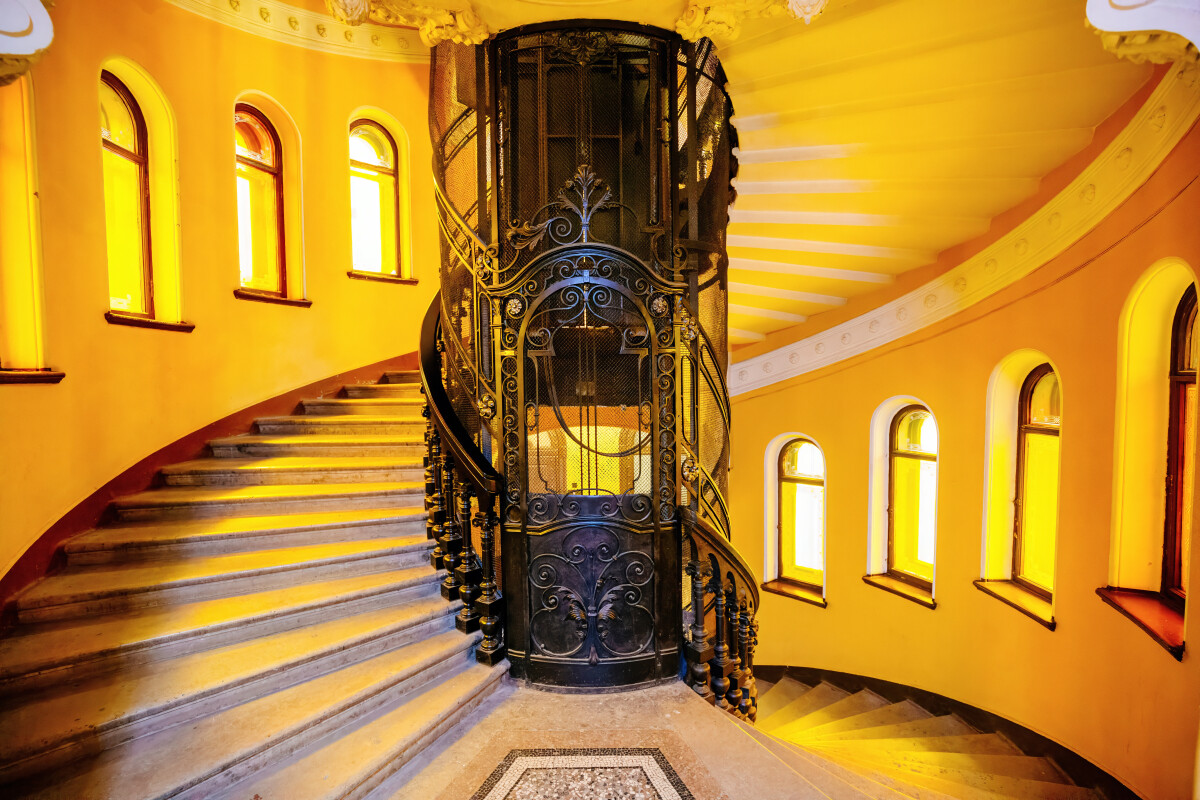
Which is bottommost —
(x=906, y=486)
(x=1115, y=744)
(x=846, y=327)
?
(x=1115, y=744)

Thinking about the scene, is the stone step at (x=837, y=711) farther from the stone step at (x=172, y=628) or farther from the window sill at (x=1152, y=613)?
the stone step at (x=172, y=628)

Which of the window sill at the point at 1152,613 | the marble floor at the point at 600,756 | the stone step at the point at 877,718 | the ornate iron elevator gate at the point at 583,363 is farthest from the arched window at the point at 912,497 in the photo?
the marble floor at the point at 600,756

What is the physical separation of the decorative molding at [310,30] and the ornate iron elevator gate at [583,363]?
8.50ft

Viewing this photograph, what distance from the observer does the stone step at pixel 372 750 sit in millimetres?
1822

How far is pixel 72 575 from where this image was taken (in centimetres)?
258

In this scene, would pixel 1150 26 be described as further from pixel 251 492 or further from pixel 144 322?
pixel 144 322

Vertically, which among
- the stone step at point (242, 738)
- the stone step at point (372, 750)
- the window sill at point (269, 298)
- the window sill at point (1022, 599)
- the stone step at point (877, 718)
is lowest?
the stone step at point (877, 718)

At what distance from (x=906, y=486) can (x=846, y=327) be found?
1646 millimetres

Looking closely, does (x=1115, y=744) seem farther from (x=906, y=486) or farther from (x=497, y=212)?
(x=497, y=212)

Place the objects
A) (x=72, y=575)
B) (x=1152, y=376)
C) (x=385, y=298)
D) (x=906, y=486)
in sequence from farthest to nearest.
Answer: (x=906, y=486), (x=385, y=298), (x=1152, y=376), (x=72, y=575)

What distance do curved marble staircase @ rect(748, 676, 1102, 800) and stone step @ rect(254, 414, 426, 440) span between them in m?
2.81

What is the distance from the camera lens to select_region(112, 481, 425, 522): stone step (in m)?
3.05

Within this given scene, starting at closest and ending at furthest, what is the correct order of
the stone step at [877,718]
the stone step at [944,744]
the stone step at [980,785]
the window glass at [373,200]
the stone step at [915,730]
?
1. the stone step at [980,785]
2. the stone step at [944,744]
3. the stone step at [915,730]
4. the stone step at [877,718]
5. the window glass at [373,200]

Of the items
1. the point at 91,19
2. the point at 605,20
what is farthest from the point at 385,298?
the point at 605,20
